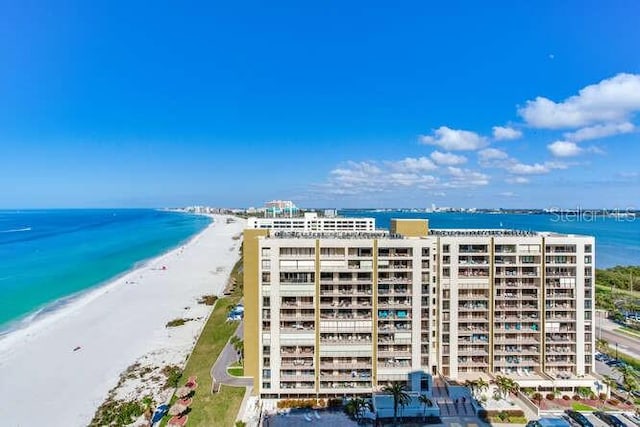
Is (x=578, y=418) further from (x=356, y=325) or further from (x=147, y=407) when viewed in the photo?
(x=147, y=407)

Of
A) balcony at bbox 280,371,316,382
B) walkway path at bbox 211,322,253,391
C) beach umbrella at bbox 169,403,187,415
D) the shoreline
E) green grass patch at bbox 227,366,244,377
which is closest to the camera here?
beach umbrella at bbox 169,403,187,415

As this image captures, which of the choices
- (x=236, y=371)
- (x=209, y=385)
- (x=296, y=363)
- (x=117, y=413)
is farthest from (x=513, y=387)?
(x=117, y=413)

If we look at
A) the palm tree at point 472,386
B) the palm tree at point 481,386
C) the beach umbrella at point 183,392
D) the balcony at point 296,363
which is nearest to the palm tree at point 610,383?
the palm tree at point 481,386

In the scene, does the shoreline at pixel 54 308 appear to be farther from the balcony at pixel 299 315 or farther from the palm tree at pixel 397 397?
the palm tree at pixel 397 397

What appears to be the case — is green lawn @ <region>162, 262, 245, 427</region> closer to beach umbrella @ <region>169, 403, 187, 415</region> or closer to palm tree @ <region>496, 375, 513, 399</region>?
beach umbrella @ <region>169, 403, 187, 415</region>

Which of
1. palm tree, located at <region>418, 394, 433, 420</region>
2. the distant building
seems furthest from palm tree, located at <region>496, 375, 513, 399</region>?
the distant building

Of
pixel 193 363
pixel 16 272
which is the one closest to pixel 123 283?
pixel 16 272
